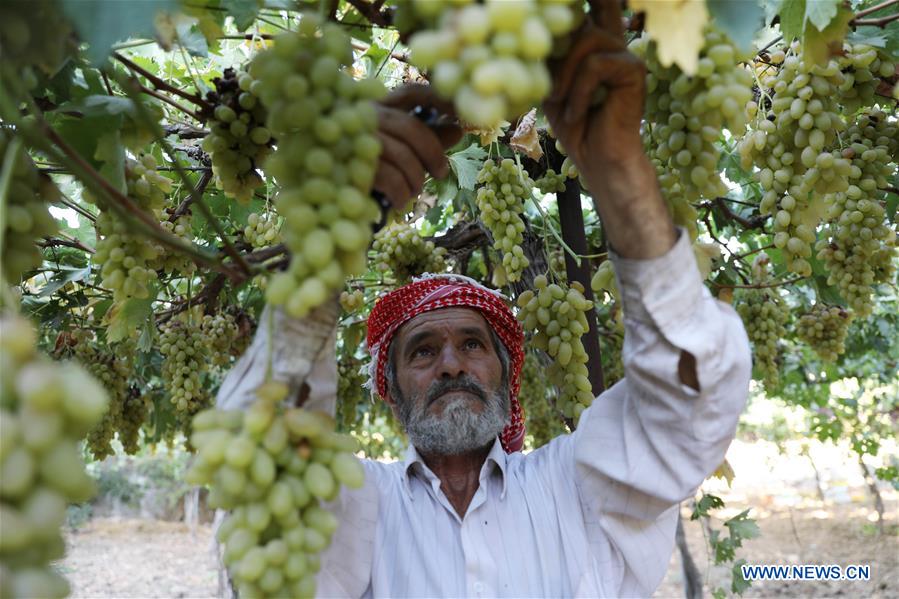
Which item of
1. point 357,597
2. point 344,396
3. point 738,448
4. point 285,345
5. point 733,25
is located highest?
point 738,448

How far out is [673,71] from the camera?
3.97 feet

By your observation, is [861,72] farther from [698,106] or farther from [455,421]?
[455,421]

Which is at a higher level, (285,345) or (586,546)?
(285,345)

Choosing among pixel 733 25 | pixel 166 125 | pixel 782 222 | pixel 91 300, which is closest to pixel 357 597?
pixel 782 222

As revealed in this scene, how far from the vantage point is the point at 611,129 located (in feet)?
3.43

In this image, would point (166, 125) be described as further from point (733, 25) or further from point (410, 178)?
point (733, 25)

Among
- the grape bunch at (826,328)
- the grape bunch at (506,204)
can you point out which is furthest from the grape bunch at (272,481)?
the grape bunch at (826,328)

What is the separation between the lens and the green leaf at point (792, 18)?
1.53m

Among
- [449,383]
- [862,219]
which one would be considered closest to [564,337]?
[449,383]

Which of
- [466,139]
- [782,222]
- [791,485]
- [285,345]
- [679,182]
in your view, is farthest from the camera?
[791,485]

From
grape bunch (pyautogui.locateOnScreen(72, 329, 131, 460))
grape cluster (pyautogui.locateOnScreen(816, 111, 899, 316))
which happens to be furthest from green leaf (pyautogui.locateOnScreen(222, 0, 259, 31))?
grape bunch (pyautogui.locateOnScreen(72, 329, 131, 460))

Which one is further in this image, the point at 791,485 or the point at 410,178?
the point at 791,485

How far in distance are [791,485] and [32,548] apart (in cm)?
1818

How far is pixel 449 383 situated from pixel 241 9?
1.31 metres
